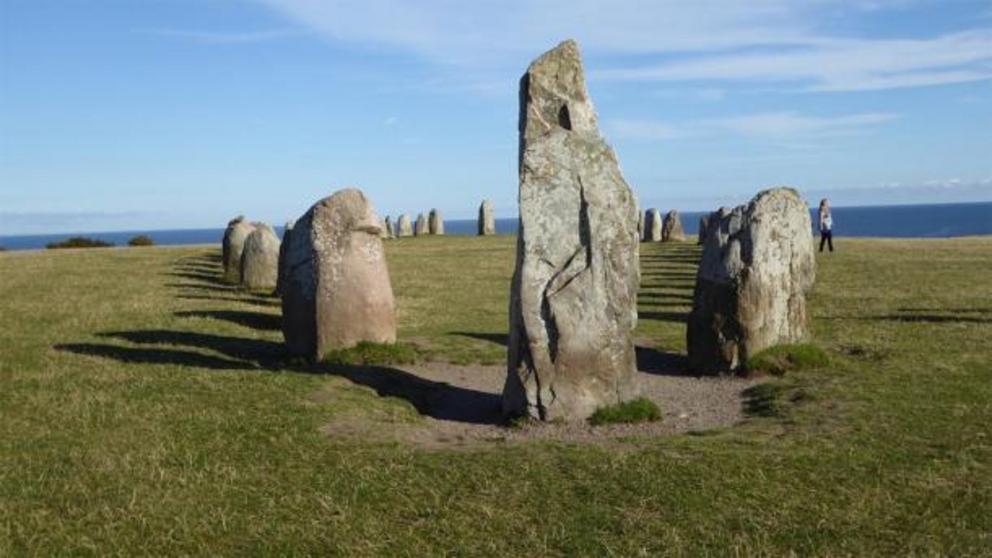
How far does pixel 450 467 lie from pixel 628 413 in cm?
285

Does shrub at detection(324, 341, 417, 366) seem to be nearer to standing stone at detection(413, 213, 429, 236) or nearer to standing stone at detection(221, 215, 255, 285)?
standing stone at detection(221, 215, 255, 285)

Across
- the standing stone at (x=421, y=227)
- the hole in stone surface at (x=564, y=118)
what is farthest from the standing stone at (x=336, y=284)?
the standing stone at (x=421, y=227)

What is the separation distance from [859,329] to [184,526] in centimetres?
1351

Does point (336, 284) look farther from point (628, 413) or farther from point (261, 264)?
point (261, 264)

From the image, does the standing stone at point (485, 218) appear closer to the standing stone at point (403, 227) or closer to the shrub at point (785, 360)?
the standing stone at point (403, 227)

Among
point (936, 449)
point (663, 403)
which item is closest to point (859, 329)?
point (663, 403)

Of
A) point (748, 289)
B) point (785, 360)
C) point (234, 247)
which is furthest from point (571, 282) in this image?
point (234, 247)

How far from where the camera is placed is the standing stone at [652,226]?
4969 centimetres

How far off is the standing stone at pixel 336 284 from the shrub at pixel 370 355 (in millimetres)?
200

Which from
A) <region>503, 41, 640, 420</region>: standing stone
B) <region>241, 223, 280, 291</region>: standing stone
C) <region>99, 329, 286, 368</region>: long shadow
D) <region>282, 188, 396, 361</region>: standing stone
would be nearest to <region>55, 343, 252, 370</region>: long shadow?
<region>99, 329, 286, 368</region>: long shadow

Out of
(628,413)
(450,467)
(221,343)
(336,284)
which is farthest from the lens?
(221,343)

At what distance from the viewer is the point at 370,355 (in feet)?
48.1

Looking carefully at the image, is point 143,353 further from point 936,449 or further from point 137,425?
point 936,449

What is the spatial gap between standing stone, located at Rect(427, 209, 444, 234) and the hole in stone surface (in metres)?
47.6
